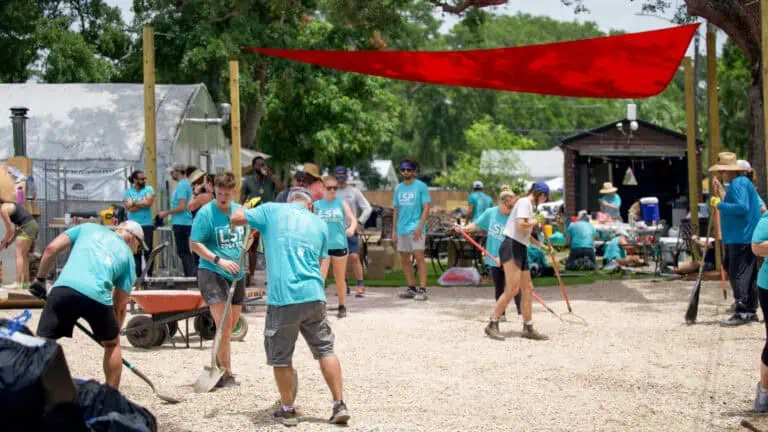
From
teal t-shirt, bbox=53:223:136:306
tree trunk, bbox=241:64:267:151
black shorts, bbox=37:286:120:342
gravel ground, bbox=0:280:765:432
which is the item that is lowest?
gravel ground, bbox=0:280:765:432

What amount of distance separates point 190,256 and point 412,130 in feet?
188

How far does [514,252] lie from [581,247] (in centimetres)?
864

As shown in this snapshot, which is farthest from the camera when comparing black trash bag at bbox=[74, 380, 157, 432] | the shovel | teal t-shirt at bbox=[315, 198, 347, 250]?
teal t-shirt at bbox=[315, 198, 347, 250]

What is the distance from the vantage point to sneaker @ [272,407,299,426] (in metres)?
6.86

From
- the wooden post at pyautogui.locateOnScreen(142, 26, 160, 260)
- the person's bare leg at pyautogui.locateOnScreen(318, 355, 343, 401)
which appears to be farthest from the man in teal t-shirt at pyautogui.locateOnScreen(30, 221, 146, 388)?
A: the wooden post at pyautogui.locateOnScreen(142, 26, 160, 260)

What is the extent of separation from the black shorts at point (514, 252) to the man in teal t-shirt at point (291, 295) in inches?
154

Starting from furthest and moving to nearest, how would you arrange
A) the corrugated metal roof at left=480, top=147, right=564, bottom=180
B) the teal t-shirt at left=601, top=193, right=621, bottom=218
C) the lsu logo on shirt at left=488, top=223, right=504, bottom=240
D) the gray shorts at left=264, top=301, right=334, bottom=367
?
the corrugated metal roof at left=480, top=147, right=564, bottom=180
the teal t-shirt at left=601, top=193, right=621, bottom=218
the lsu logo on shirt at left=488, top=223, right=504, bottom=240
the gray shorts at left=264, top=301, right=334, bottom=367

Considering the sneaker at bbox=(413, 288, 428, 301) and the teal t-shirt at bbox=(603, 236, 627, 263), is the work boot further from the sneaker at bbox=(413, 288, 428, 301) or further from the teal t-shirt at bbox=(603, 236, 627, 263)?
the teal t-shirt at bbox=(603, 236, 627, 263)

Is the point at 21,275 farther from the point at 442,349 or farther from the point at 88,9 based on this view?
the point at 88,9

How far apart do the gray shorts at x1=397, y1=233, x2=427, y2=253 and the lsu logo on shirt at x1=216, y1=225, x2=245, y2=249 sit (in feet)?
18.5

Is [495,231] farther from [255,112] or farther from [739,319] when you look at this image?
[255,112]

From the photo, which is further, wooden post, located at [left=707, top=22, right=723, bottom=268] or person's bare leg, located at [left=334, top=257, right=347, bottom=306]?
wooden post, located at [left=707, top=22, right=723, bottom=268]

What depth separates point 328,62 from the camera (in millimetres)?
14570

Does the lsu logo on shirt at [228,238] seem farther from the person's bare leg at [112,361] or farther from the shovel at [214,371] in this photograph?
the person's bare leg at [112,361]
